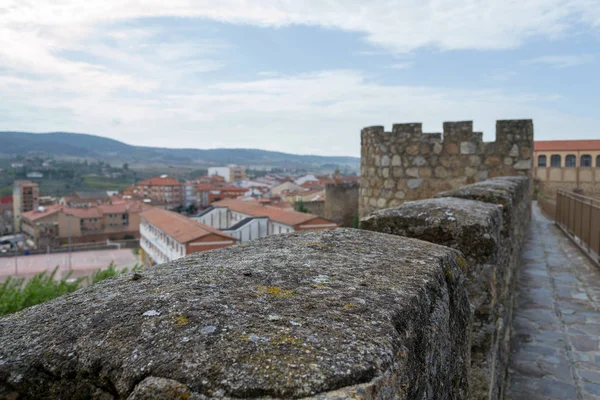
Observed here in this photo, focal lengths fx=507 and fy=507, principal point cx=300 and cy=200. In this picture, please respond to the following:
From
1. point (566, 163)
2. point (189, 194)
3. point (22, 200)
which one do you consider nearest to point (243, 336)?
point (566, 163)

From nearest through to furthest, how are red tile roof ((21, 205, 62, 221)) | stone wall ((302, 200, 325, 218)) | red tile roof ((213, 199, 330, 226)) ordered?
red tile roof ((213, 199, 330, 226))
stone wall ((302, 200, 325, 218))
red tile roof ((21, 205, 62, 221))

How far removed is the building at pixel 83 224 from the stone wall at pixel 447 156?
60.3m

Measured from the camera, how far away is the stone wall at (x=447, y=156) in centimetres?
796

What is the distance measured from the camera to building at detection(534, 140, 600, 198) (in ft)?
117

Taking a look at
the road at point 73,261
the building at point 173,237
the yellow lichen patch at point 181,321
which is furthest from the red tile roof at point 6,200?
the yellow lichen patch at point 181,321

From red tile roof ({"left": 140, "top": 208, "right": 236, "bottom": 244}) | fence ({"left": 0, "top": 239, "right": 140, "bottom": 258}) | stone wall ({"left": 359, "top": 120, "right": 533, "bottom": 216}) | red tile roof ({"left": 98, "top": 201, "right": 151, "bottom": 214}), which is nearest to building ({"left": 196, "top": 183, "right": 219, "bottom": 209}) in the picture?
red tile roof ({"left": 98, "top": 201, "right": 151, "bottom": 214})

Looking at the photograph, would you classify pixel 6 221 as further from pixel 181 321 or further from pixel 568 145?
pixel 181 321

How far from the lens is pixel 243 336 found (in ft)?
2.91

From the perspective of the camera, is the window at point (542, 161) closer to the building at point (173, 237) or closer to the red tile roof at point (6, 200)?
the building at point (173, 237)

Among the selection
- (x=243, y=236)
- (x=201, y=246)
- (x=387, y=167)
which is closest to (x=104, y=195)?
(x=243, y=236)

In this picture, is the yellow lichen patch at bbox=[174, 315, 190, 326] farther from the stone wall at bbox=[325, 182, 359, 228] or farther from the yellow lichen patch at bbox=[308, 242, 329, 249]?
the stone wall at bbox=[325, 182, 359, 228]

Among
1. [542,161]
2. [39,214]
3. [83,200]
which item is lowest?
[39,214]

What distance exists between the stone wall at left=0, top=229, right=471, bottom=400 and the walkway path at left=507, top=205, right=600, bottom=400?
82.0 inches

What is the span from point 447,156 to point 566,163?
119 ft
